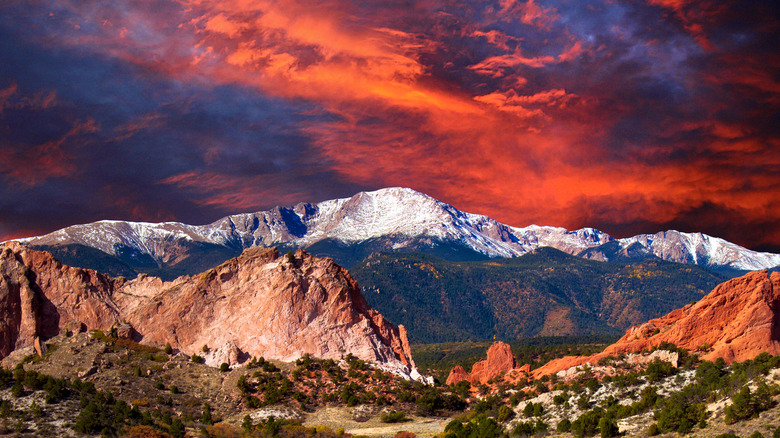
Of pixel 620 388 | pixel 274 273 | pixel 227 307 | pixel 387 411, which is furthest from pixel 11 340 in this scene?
pixel 620 388

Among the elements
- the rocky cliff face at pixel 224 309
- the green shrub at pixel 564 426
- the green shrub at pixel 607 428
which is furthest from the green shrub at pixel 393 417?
the green shrub at pixel 607 428

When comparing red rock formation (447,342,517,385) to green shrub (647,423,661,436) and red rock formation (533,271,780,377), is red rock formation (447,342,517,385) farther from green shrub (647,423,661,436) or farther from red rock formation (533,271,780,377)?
green shrub (647,423,661,436)

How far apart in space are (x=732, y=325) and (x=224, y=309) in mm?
59057

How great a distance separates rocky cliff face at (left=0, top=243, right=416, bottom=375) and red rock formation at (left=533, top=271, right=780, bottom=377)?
102 feet

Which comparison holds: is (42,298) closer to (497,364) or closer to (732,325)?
(497,364)

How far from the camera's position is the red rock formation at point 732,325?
6550 cm

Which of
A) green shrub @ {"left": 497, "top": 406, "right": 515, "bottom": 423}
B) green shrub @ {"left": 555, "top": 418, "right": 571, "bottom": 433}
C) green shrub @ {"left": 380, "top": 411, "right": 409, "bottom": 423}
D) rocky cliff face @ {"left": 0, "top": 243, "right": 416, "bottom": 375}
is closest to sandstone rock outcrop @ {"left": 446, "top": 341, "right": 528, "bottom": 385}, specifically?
rocky cliff face @ {"left": 0, "top": 243, "right": 416, "bottom": 375}

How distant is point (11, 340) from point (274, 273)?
3160 centimetres

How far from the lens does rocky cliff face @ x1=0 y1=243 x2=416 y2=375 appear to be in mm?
83188

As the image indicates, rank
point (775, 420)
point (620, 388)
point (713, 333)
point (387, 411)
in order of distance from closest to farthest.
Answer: point (775, 420)
point (620, 388)
point (713, 333)
point (387, 411)

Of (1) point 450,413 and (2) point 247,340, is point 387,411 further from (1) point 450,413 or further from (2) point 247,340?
(2) point 247,340

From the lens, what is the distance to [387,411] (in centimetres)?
7681

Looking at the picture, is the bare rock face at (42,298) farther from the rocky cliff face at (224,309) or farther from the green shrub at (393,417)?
the green shrub at (393,417)

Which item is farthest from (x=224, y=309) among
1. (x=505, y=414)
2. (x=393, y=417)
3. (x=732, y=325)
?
(x=732, y=325)
